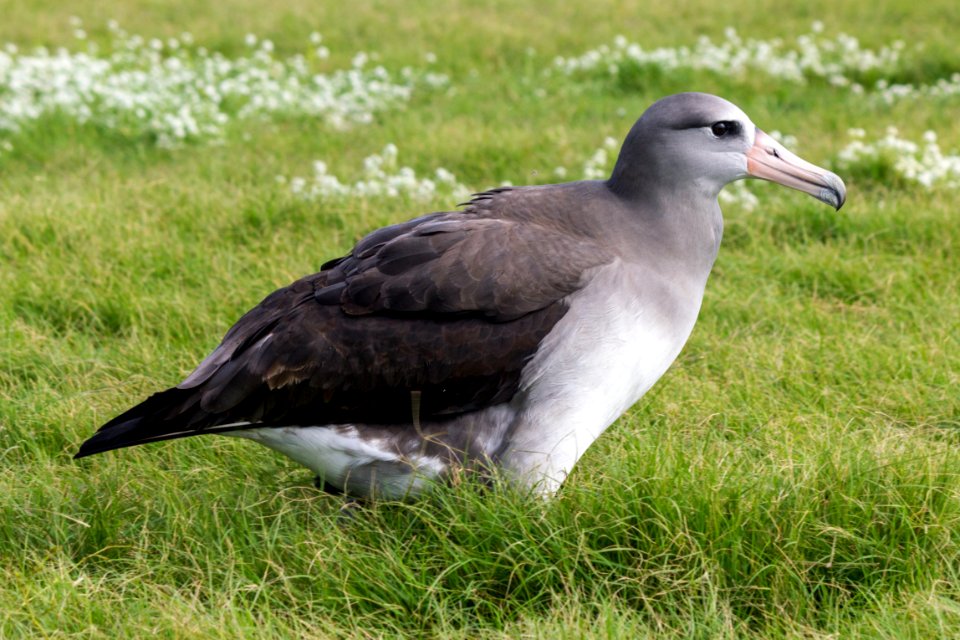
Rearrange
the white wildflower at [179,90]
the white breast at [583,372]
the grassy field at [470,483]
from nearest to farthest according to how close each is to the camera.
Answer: the grassy field at [470,483] < the white breast at [583,372] < the white wildflower at [179,90]

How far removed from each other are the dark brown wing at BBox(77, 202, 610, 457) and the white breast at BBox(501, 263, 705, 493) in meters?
0.05

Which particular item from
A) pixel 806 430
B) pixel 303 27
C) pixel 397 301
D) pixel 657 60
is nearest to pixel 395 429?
pixel 397 301

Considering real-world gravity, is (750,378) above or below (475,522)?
below

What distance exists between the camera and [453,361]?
327 centimetres

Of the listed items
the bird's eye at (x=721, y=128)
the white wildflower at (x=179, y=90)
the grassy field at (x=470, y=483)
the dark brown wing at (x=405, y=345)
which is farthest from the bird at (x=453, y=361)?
the white wildflower at (x=179, y=90)

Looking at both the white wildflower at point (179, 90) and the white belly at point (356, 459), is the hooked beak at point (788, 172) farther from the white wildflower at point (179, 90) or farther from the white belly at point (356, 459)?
the white wildflower at point (179, 90)

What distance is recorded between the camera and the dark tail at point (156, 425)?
332 cm

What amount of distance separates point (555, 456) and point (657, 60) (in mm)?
6014

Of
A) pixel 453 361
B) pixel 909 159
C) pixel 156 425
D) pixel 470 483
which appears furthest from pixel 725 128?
pixel 909 159

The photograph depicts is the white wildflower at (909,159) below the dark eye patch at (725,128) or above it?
below

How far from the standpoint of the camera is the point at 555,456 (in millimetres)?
3295

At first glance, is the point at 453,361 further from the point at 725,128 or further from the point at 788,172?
the point at 788,172

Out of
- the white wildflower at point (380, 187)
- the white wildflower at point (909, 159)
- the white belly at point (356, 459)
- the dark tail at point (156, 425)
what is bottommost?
the white wildflower at point (909, 159)

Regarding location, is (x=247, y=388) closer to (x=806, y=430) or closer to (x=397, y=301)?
(x=397, y=301)
